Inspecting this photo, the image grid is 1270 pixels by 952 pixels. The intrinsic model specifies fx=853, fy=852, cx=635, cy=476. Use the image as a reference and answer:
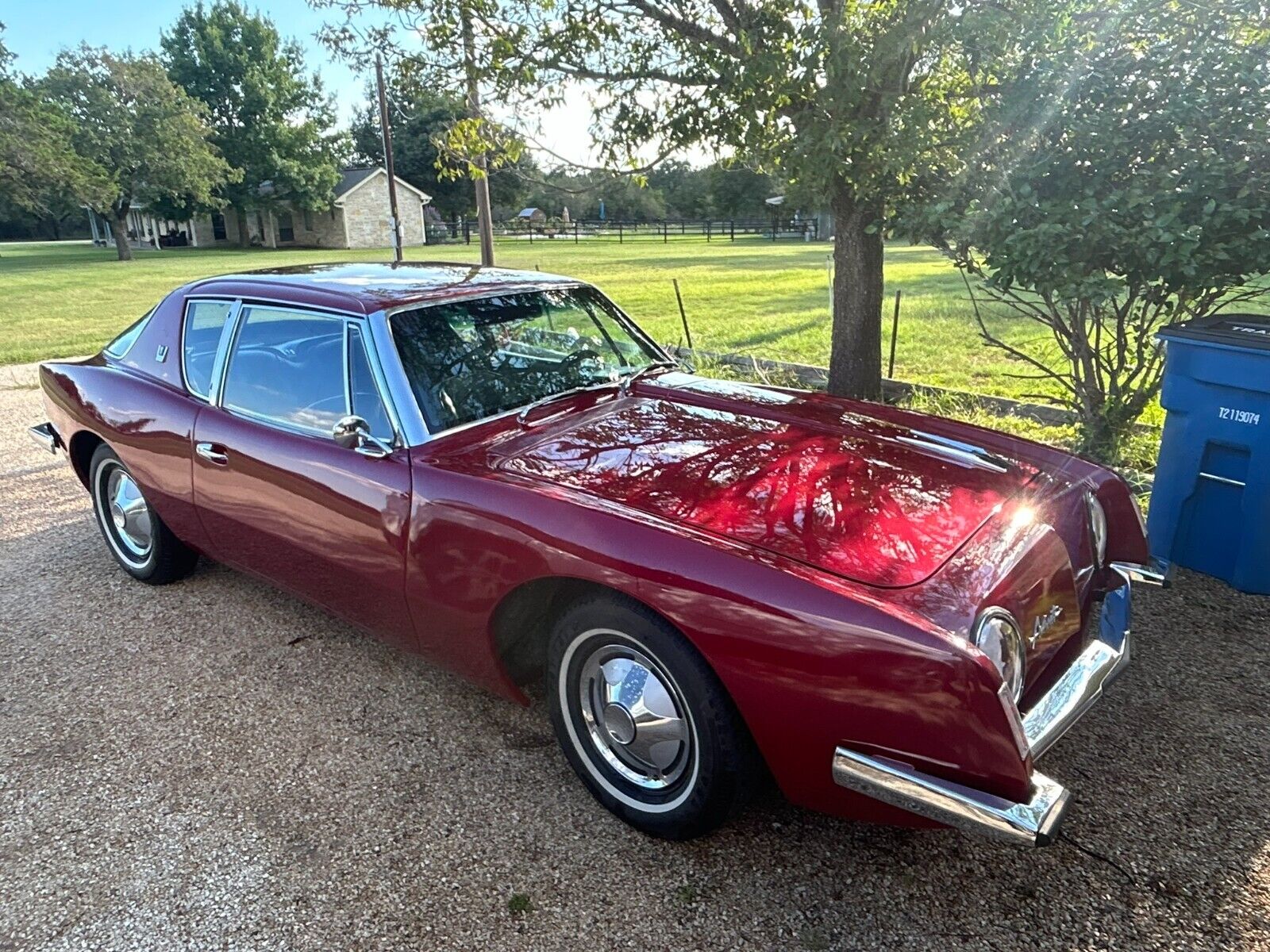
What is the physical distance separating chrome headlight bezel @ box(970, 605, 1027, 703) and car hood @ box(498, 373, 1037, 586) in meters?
0.18

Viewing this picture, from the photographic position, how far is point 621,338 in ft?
12.5

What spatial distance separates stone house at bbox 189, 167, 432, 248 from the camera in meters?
47.2

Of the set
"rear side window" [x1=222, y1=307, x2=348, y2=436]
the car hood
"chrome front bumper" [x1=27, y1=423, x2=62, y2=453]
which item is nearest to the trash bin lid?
the car hood

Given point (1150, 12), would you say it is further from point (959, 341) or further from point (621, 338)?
point (959, 341)

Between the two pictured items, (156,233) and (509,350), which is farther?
(156,233)

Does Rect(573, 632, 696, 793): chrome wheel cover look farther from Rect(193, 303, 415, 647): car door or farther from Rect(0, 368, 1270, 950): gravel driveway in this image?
Rect(193, 303, 415, 647): car door

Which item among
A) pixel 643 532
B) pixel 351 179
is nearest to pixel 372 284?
pixel 643 532

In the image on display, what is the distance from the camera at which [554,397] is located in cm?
324

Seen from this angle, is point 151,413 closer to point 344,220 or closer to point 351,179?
point 344,220

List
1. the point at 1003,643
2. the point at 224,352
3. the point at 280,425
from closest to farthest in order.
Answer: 1. the point at 1003,643
2. the point at 280,425
3. the point at 224,352

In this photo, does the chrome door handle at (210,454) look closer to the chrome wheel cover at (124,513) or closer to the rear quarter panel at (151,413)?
the rear quarter panel at (151,413)

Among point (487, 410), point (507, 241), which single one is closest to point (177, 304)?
point (487, 410)

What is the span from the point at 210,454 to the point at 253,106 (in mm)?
50404

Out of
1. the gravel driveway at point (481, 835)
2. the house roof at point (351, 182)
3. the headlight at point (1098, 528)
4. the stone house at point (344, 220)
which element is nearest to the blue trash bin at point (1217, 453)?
the gravel driveway at point (481, 835)
